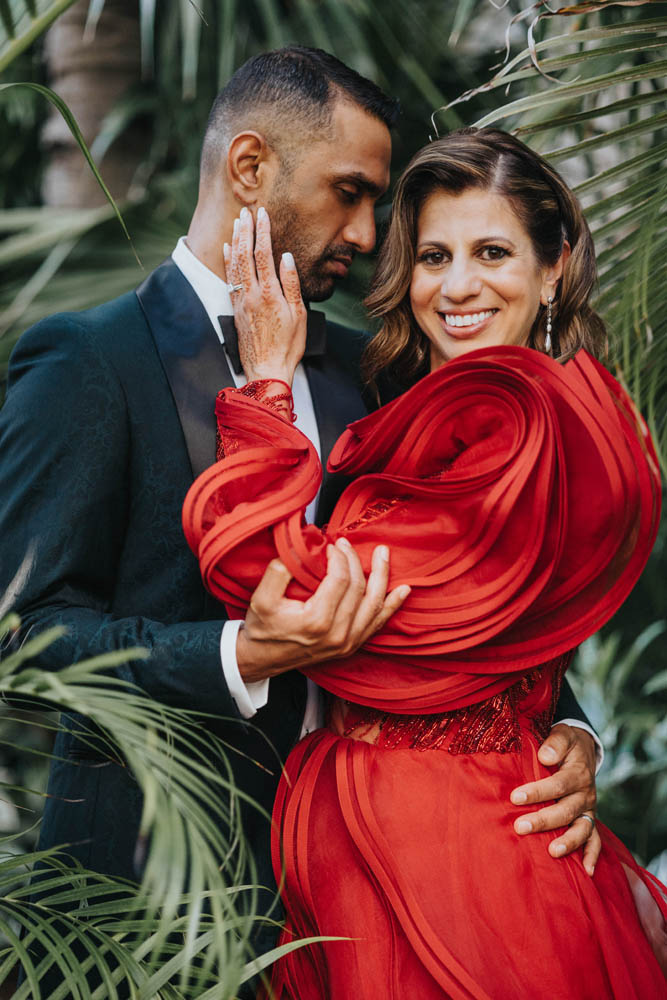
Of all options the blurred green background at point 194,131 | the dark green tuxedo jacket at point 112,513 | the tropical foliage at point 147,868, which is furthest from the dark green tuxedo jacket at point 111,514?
the blurred green background at point 194,131

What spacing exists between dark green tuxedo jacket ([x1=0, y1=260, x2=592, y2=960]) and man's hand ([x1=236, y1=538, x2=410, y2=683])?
88 millimetres

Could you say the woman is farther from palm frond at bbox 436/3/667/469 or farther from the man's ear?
the man's ear

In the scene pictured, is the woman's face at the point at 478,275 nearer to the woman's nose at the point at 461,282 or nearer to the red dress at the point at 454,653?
the woman's nose at the point at 461,282

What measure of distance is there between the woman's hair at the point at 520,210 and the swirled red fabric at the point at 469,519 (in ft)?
0.83

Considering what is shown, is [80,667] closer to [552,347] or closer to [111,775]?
[111,775]

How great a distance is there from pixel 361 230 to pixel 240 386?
0.44 metres

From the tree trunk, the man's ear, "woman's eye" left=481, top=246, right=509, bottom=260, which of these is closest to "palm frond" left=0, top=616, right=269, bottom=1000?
"woman's eye" left=481, top=246, right=509, bottom=260

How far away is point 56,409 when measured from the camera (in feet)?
4.88

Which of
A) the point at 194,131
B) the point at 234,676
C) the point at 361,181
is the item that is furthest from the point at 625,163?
the point at 194,131

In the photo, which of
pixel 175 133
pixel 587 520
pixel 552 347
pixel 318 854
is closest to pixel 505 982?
pixel 318 854

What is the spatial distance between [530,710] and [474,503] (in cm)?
33

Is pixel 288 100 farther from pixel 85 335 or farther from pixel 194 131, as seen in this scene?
pixel 194 131

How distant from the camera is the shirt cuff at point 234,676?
4.42 feet

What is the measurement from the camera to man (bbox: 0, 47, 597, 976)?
1355 millimetres
